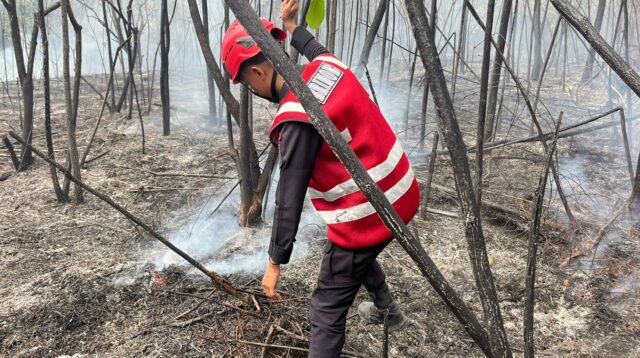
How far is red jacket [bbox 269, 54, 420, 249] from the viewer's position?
5.74 feet

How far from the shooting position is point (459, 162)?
69cm

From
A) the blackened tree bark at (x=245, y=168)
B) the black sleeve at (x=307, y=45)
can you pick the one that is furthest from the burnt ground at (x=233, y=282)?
the black sleeve at (x=307, y=45)

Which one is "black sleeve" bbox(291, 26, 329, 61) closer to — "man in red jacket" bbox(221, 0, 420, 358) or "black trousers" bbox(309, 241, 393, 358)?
"man in red jacket" bbox(221, 0, 420, 358)

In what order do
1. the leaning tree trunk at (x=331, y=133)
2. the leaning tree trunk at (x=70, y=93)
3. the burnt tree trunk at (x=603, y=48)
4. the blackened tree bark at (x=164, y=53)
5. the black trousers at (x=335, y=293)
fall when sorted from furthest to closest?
the blackened tree bark at (x=164, y=53) < the leaning tree trunk at (x=70, y=93) < the black trousers at (x=335, y=293) < the burnt tree trunk at (x=603, y=48) < the leaning tree trunk at (x=331, y=133)

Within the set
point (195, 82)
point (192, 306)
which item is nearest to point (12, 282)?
point (192, 306)

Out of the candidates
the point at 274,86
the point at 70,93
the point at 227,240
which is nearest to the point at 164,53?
the point at 70,93

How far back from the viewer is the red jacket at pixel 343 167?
1.75m

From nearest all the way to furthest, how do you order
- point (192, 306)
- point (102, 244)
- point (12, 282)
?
1. point (192, 306)
2. point (12, 282)
3. point (102, 244)

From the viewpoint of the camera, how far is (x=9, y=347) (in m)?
2.14

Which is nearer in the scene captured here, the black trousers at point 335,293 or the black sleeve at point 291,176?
the black sleeve at point 291,176

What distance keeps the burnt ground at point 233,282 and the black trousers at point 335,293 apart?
0.29 meters

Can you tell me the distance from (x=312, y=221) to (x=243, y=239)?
1.92 ft

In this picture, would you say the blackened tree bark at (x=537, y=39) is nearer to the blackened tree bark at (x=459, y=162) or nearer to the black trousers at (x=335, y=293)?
the black trousers at (x=335, y=293)

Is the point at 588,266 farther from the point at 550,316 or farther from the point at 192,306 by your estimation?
the point at 192,306
